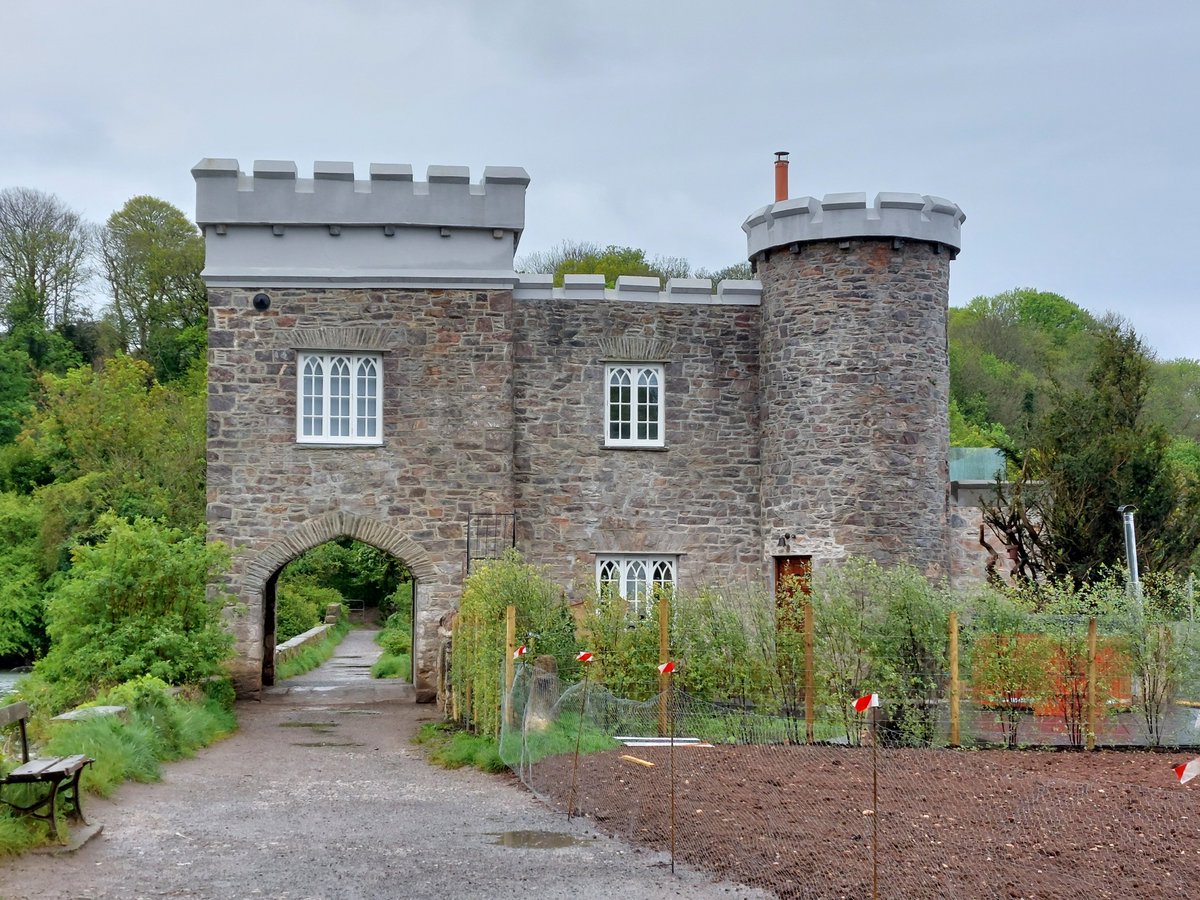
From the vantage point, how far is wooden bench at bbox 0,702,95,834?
881cm

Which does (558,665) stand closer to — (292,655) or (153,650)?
(153,650)

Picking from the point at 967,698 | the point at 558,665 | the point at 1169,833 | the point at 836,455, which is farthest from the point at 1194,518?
the point at 1169,833

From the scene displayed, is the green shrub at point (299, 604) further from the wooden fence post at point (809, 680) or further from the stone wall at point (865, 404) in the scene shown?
the wooden fence post at point (809, 680)

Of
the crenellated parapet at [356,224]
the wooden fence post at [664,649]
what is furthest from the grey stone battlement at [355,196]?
the wooden fence post at [664,649]

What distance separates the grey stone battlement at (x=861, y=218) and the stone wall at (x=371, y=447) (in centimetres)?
404

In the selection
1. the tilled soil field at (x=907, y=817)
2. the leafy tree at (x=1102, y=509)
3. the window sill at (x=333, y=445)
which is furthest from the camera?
the leafy tree at (x=1102, y=509)

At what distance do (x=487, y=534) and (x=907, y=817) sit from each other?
10.5m

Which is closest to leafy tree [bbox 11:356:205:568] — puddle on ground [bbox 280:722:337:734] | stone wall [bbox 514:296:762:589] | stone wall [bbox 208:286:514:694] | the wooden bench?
stone wall [bbox 208:286:514:694]

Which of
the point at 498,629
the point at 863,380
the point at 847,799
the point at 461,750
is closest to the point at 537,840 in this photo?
the point at 847,799

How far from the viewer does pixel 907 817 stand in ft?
32.3

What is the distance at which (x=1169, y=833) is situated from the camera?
9.37 metres

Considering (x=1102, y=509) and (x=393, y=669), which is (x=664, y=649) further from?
(x=393, y=669)

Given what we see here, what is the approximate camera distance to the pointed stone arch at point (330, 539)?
19281 millimetres

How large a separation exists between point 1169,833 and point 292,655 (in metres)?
20.8
